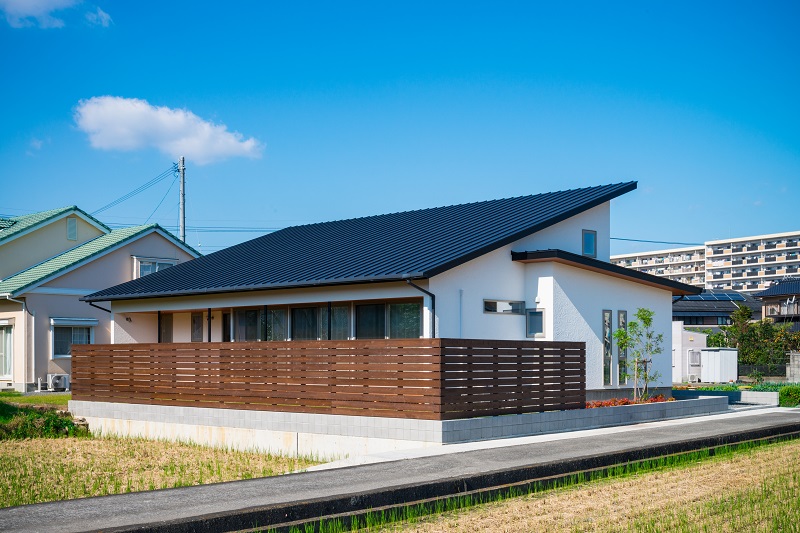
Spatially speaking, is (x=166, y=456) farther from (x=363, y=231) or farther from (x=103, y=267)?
(x=103, y=267)

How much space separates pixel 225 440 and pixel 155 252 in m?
18.5

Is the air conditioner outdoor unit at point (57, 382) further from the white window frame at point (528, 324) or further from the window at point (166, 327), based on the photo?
the white window frame at point (528, 324)

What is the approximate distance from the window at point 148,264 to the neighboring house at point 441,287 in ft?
31.1

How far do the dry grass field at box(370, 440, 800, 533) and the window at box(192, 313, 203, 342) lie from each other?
1506cm

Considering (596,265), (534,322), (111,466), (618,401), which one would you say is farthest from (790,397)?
(111,466)

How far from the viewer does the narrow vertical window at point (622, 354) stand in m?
19.6

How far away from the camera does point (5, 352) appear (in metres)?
29.7

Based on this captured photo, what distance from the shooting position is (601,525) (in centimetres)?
759

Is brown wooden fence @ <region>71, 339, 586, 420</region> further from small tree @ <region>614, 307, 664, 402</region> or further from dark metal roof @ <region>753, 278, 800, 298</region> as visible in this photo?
dark metal roof @ <region>753, 278, 800, 298</region>

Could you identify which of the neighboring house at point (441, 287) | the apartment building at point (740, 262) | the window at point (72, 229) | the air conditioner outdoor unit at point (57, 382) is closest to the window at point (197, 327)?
the neighboring house at point (441, 287)

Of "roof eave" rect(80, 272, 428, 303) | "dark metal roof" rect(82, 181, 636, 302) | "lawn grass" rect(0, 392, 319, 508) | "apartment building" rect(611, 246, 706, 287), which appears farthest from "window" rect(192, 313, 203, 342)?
"apartment building" rect(611, 246, 706, 287)

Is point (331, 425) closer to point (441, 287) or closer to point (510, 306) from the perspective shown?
point (441, 287)

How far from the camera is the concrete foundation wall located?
44.2 ft

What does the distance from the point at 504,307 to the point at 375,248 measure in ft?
11.6
